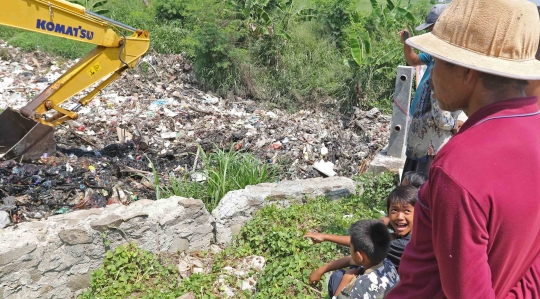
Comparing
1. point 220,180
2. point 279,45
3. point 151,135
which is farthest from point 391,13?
point 220,180

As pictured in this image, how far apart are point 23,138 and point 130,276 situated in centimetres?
293

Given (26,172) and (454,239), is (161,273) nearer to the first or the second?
(26,172)

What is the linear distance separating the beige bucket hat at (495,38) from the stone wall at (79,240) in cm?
298

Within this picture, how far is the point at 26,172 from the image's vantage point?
17.3 feet

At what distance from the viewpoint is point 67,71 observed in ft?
19.1

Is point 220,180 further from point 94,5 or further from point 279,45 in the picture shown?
point 94,5

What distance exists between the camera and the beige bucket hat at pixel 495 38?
132 centimetres

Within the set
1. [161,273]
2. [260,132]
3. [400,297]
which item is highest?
[400,297]

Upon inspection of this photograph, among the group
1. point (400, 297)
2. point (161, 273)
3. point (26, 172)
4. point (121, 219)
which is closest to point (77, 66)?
point (26, 172)

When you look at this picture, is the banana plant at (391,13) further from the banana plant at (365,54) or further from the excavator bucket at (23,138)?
the excavator bucket at (23,138)

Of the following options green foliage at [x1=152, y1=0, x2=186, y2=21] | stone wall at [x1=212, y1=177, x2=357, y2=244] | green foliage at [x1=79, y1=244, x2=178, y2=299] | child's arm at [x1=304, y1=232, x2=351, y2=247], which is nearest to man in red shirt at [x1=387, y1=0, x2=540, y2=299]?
child's arm at [x1=304, y1=232, x2=351, y2=247]

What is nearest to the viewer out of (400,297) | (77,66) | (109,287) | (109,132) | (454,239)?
(454,239)

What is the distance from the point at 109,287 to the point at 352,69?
22.7ft

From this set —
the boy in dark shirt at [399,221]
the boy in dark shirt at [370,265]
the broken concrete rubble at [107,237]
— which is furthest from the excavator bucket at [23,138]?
the boy in dark shirt at [370,265]
